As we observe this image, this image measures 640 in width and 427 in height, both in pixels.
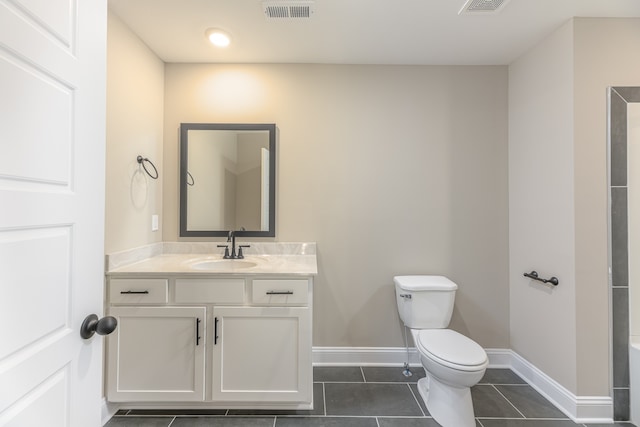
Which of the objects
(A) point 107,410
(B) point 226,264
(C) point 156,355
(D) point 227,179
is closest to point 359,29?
(D) point 227,179

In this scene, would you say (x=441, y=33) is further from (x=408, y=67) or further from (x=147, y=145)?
(x=147, y=145)

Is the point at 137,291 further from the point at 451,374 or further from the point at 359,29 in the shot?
the point at 359,29

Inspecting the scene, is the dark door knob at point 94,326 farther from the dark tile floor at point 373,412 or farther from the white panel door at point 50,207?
the dark tile floor at point 373,412

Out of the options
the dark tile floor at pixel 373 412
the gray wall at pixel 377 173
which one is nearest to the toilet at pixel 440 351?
the dark tile floor at pixel 373 412

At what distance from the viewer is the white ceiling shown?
178cm

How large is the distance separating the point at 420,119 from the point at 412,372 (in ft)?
6.48

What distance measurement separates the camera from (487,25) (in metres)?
1.94

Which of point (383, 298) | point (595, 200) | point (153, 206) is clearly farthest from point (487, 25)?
point (153, 206)

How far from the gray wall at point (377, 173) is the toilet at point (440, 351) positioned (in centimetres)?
27

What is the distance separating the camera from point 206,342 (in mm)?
1780

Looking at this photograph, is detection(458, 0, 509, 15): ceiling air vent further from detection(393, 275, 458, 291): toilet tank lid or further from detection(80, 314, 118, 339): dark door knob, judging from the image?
detection(80, 314, 118, 339): dark door knob

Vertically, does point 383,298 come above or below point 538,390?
above

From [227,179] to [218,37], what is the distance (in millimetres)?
993

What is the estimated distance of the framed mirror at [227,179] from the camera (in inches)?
94.4
